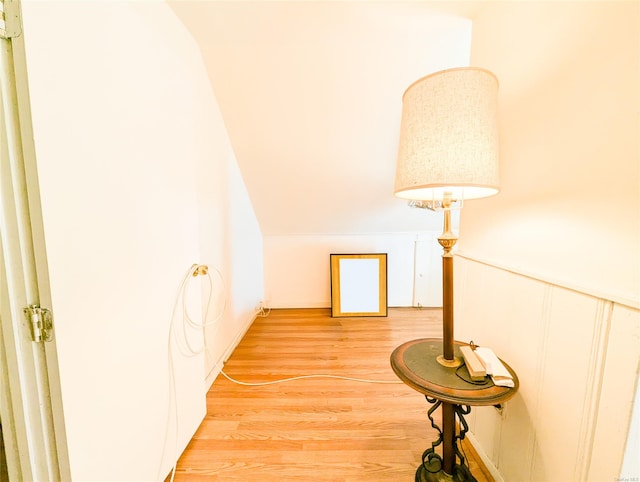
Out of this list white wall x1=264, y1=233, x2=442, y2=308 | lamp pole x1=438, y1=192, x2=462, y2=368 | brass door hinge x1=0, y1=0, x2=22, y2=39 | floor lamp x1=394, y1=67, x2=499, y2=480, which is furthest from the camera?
white wall x1=264, y1=233, x2=442, y2=308

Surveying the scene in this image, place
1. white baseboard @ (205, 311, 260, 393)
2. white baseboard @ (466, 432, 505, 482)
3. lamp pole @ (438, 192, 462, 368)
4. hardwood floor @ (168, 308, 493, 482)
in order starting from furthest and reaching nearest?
white baseboard @ (205, 311, 260, 393), hardwood floor @ (168, 308, 493, 482), white baseboard @ (466, 432, 505, 482), lamp pole @ (438, 192, 462, 368)

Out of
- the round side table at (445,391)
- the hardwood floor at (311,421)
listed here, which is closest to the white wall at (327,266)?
the hardwood floor at (311,421)

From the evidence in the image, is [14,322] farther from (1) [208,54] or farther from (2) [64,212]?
(1) [208,54]

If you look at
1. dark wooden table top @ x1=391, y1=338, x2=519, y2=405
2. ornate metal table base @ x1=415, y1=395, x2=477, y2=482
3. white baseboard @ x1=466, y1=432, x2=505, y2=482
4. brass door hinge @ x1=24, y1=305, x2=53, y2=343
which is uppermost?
brass door hinge @ x1=24, y1=305, x2=53, y2=343

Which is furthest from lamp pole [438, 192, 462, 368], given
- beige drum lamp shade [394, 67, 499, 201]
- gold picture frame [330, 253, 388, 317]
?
gold picture frame [330, 253, 388, 317]

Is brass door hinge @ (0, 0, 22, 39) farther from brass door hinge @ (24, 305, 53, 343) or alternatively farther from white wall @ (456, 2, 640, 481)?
white wall @ (456, 2, 640, 481)

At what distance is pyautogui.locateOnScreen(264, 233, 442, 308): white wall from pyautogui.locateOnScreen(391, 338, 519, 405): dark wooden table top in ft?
6.95

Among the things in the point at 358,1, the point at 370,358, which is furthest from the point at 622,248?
the point at 370,358

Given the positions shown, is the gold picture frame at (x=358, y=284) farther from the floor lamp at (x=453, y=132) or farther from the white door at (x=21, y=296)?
the white door at (x=21, y=296)

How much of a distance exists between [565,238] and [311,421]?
1.50 m

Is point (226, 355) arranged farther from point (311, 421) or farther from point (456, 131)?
point (456, 131)

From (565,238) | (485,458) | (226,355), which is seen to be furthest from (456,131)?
(226,355)

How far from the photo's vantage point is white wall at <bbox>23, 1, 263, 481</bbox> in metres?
0.65

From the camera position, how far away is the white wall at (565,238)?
1.96ft
